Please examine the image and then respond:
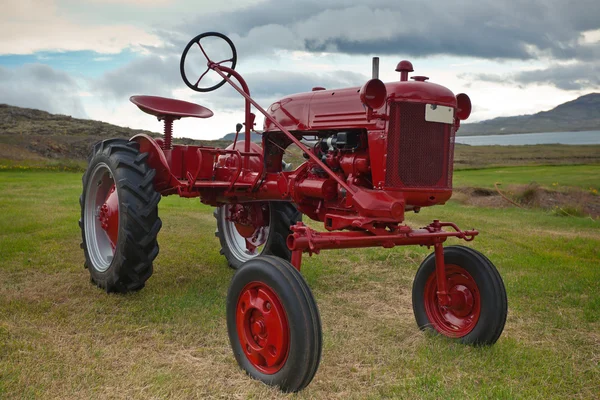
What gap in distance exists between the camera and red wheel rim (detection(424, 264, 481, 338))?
161 inches

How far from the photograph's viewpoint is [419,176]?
3941mm

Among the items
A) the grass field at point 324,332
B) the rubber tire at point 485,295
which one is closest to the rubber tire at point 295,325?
the grass field at point 324,332

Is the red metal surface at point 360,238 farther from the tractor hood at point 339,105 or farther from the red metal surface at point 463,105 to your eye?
the red metal surface at point 463,105

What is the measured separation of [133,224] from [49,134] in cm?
3141

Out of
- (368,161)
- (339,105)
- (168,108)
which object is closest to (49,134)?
(168,108)

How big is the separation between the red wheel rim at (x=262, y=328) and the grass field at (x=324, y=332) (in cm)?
16

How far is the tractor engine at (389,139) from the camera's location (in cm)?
383

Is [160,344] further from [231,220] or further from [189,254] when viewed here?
[189,254]

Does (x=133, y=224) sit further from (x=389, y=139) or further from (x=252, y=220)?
(x=389, y=139)

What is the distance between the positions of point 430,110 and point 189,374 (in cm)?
243

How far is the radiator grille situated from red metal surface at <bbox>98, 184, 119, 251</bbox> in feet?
9.08

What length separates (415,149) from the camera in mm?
3906

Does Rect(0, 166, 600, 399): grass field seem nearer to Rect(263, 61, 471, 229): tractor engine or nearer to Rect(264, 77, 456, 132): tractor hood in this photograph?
Rect(263, 61, 471, 229): tractor engine

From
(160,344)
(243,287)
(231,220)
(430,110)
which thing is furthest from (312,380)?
(231,220)
